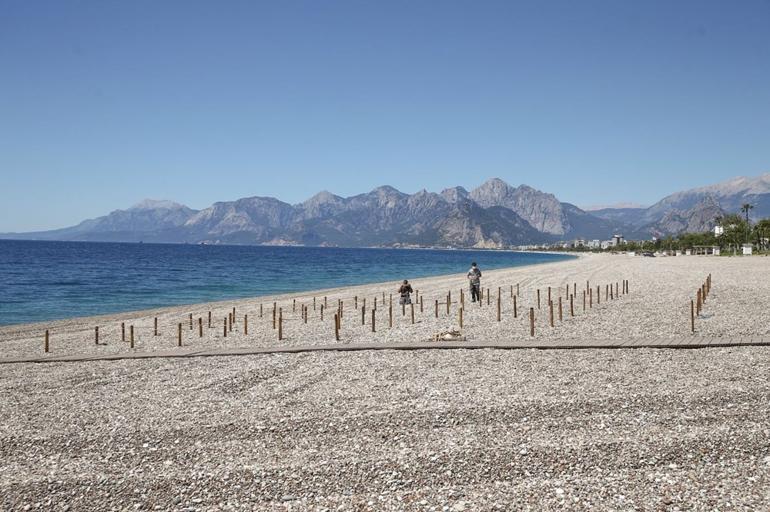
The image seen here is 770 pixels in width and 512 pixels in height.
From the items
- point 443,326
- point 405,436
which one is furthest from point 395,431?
point 443,326

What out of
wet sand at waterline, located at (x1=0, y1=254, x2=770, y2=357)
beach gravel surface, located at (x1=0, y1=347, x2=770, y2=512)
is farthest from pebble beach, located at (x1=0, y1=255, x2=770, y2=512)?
wet sand at waterline, located at (x1=0, y1=254, x2=770, y2=357)

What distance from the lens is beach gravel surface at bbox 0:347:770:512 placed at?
8.27 meters

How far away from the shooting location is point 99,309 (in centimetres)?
4412

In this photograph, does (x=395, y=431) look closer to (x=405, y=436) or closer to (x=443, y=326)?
(x=405, y=436)

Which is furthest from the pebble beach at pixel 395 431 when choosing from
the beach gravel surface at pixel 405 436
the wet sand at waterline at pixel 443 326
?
the wet sand at waterline at pixel 443 326

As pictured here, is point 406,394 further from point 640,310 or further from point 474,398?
point 640,310

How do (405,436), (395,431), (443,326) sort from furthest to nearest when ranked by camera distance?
(443,326)
(395,431)
(405,436)

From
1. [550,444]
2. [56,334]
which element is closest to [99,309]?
[56,334]

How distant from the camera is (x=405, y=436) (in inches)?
412

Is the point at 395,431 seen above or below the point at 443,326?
above

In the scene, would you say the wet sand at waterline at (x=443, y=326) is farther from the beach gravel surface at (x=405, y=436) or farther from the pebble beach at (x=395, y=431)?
the beach gravel surface at (x=405, y=436)

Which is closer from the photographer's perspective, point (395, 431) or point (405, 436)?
point (405, 436)

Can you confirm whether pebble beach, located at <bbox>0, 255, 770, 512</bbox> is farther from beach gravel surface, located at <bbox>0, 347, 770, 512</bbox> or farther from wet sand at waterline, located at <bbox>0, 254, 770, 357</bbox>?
wet sand at waterline, located at <bbox>0, 254, 770, 357</bbox>

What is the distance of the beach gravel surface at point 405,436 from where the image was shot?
8.27 metres
